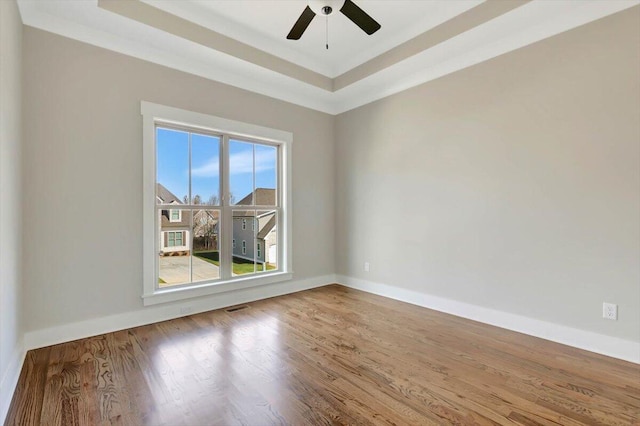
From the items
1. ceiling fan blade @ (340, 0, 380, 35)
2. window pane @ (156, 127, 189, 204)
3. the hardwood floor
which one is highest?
ceiling fan blade @ (340, 0, 380, 35)

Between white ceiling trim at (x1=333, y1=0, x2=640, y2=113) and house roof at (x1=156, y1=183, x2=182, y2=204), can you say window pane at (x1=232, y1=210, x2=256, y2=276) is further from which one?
white ceiling trim at (x1=333, y1=0, x2=640, y2=113)

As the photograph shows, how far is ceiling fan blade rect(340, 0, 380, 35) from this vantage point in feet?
7.57

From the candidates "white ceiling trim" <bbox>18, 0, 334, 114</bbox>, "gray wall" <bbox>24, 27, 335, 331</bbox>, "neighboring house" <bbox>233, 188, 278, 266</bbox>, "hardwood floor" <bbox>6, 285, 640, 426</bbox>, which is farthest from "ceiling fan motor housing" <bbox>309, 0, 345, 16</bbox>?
"hardwood floor" <bbox>6, 285, 640, 426</bbox>

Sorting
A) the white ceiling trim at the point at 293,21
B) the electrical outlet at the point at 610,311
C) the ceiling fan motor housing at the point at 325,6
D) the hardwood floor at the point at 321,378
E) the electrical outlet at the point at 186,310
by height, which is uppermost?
the white ceiling trim at the point at 293,21

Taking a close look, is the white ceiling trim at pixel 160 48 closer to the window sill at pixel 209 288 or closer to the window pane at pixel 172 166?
the window pane at pixel 172 166

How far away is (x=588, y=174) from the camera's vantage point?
2574 mm

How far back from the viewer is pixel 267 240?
14.2ft

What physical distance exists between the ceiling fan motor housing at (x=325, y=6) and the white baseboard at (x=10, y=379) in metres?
3.27

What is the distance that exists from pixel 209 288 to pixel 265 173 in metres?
1.75

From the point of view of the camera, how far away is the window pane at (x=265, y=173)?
4230 mm

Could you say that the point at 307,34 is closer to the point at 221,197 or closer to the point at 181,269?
the point at 221,197

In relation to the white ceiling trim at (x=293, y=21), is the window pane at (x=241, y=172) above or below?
below

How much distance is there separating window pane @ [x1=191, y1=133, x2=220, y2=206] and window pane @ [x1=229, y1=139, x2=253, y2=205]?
0.19 metres

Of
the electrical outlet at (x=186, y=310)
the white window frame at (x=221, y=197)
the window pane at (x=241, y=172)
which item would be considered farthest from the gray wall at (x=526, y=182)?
the electrical outlet at (x=186, y=310)
